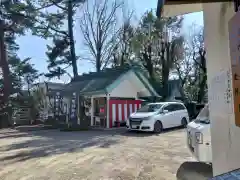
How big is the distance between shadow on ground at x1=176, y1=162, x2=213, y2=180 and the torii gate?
0.73 metres

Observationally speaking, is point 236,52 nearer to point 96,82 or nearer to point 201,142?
point 201,142

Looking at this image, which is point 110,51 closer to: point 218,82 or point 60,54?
point 60,54

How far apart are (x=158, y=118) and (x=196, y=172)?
10454mm

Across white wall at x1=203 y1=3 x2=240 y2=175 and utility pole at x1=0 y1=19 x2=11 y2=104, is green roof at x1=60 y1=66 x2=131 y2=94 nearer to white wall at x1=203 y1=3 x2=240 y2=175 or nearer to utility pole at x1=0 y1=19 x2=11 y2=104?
utility pole at x1=0 y1=19 x2=11 y2=104

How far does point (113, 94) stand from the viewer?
20.0 metres

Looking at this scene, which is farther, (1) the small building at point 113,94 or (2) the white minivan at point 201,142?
(1) the small building at point 113,94

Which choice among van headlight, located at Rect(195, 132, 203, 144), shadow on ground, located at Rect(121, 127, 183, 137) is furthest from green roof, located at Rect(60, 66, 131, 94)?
van headlight, located at Rect(195, 132, 203, 144)

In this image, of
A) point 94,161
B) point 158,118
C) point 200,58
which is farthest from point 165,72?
point 94,161

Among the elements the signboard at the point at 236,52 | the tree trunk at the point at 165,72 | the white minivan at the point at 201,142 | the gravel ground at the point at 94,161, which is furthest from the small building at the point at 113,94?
the signboard at the point at 236,52

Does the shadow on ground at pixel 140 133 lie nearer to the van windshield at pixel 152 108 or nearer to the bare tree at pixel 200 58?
the van windshield at pixel 152 108

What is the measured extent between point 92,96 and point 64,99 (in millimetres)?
4565

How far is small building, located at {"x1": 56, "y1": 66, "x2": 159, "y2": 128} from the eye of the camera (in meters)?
19.7

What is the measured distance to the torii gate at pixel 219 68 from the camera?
3.01 m

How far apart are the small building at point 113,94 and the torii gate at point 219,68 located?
1541 cm
